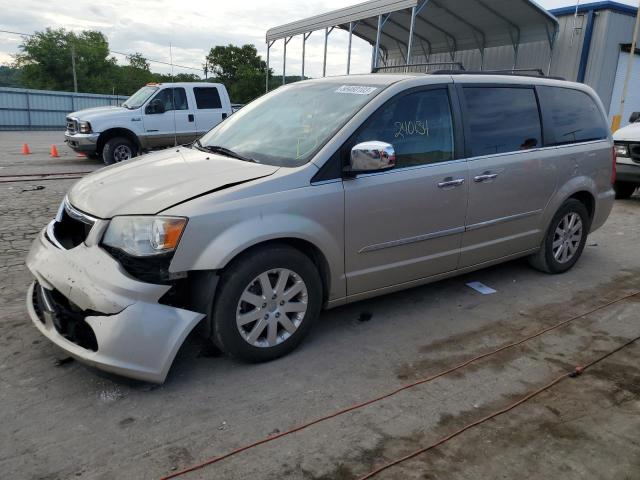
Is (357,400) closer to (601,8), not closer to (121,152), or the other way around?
(121,152)

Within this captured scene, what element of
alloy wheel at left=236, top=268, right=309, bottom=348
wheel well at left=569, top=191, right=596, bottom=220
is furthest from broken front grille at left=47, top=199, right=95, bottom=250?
wheel well at left=569, top=191, right=596, bottom=220

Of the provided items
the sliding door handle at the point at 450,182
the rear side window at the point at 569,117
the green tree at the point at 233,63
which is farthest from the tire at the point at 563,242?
the green tree at the point at 233,63

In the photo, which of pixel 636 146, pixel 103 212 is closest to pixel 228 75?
pixel 636 146

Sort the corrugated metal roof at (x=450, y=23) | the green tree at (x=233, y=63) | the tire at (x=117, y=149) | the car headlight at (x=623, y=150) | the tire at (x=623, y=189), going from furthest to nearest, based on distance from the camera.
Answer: the green tree at (x=233, y=63)
the corrugated metal roof at (x=450, y=23)
the tire at (x=117, y=149)
the tire at (x=623, y=189)
the car headlight at (x=623, y=150)

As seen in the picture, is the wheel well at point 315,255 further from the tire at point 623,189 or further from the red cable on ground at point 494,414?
the tire at point 623,189

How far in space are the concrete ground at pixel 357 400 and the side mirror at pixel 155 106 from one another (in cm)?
872

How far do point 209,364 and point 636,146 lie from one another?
8.56 meters

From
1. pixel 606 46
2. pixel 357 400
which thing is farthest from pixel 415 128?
pixel 606 46

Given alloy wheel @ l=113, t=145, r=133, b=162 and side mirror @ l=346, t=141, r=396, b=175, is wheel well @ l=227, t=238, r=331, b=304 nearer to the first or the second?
side mirror @ l=346, t=141, r=396, b=175

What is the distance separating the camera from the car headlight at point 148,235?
2.78 m

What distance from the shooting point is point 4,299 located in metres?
4.09

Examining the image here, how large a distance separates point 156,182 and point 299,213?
0.93 metres

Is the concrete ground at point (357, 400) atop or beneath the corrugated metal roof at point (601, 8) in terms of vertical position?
beneath

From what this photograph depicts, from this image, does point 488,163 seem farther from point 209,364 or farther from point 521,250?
point 209,364
